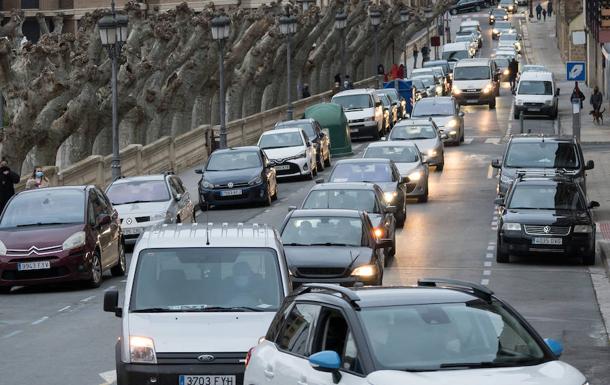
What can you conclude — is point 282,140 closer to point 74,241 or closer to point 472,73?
point 74,241

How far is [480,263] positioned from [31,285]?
25.3ft

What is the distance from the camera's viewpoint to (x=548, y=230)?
27.5 metres

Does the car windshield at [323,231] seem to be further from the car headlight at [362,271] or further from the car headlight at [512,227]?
the car headlight at [512,227]

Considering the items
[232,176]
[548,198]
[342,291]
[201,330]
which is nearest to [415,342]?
[342,291]

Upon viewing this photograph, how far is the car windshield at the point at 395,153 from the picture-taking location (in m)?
38.7

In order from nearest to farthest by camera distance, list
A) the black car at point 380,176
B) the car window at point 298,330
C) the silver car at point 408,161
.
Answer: the car window at point 298,330 < the black car at point 380,176 < the silver car at point 408,161

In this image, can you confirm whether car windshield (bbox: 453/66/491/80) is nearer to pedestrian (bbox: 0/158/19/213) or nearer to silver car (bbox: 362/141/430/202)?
silver car (bbox: 362/141/430/202)

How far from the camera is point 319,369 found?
9.62 meters

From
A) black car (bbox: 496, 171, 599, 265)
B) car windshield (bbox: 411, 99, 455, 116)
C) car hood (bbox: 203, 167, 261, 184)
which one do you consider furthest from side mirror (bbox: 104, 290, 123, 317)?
car windshield (bbox: 411, 99, 455, 116)

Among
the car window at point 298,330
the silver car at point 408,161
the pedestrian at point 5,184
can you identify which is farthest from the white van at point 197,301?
the silver car at point 408,161

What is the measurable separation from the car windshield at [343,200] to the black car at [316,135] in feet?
66.0

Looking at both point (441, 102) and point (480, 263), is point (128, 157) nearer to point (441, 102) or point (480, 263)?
point (441, 102)

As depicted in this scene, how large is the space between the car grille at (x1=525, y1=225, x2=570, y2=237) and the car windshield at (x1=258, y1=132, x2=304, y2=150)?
19.9m

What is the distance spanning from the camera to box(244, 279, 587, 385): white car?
917 cm
